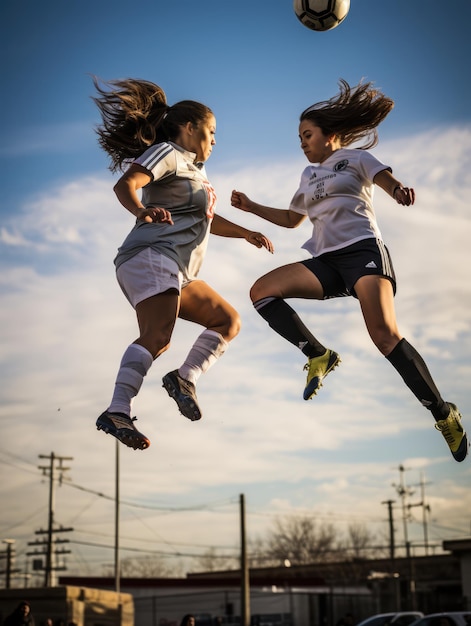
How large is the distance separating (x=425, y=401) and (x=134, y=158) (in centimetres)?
273

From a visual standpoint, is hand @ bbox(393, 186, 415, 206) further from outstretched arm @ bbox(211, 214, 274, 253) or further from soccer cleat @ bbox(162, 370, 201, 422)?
soccer cleat @ bbox(162, 370, 201, 422)

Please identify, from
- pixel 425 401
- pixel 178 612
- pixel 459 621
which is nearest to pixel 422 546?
pixel 178 612

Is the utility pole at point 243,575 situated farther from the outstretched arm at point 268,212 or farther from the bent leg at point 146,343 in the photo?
the bent leg at point 146,343

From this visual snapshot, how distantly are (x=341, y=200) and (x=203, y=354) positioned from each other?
1470mm

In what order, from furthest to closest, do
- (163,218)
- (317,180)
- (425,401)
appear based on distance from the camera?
(317,180), (425,401), (163,218)

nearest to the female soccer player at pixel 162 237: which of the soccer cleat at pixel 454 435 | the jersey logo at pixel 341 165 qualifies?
the jersey logo at pixel 341 165

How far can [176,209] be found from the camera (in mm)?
6660

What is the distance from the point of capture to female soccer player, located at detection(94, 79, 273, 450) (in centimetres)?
622

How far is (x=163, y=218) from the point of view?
19.5ft

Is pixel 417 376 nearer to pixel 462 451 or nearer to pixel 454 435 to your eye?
pixel 454 435

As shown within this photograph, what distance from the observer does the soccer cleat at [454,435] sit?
629 cm

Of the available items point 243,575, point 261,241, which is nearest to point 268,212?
point 261,241

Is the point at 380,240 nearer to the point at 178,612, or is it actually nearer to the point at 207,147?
the point at 207,147

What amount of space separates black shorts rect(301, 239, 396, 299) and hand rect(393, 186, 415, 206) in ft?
1.34
